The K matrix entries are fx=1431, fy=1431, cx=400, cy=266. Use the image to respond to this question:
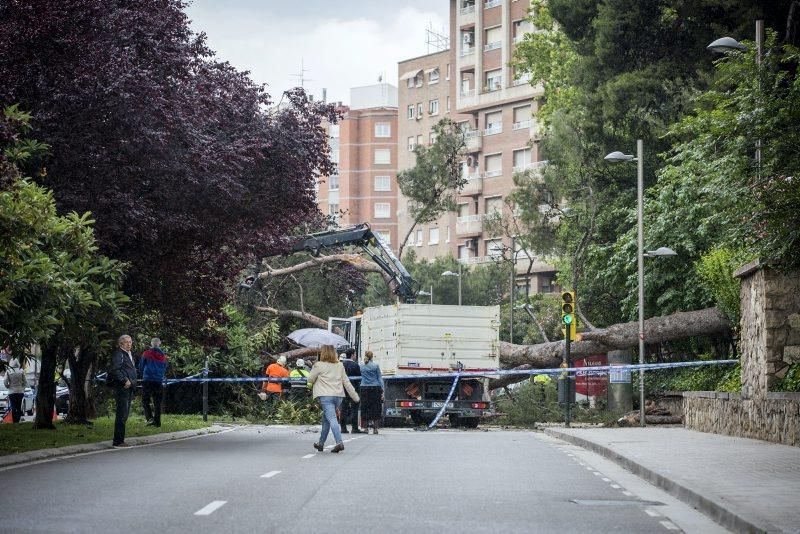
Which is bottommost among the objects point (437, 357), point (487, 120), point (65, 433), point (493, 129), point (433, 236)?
point (65, 433)

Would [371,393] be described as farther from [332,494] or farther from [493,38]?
[493,38]

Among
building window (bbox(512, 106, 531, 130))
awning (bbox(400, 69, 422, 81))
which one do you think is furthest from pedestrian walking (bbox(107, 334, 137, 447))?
awning (bbox(400, 69, 422, 81))

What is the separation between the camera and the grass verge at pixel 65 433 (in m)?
21.5

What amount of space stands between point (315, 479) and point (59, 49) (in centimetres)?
806

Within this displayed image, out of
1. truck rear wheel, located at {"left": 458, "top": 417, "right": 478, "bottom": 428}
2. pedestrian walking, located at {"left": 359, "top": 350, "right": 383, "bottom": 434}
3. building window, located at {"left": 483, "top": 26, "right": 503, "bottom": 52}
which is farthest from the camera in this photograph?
building window, located at {"left": 483, "top": 26, "right": 503, "bottom": 52}

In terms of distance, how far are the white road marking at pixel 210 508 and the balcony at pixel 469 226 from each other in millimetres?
91171

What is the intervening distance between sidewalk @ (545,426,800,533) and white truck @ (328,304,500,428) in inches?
320

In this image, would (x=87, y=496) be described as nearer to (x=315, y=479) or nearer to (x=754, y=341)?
(x=315, y=479)

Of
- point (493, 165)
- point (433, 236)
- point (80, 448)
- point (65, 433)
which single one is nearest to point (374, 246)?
point (65, 433)

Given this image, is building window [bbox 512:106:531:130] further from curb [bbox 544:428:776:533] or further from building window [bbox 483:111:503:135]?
curb [bbox 544:428:776:533]

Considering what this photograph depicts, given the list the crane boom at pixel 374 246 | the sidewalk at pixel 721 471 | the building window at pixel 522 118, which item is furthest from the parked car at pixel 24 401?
the building window at pixel 522 118

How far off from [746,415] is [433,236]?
89099 mm

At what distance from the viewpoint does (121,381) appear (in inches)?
882

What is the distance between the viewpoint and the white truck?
116 ft
